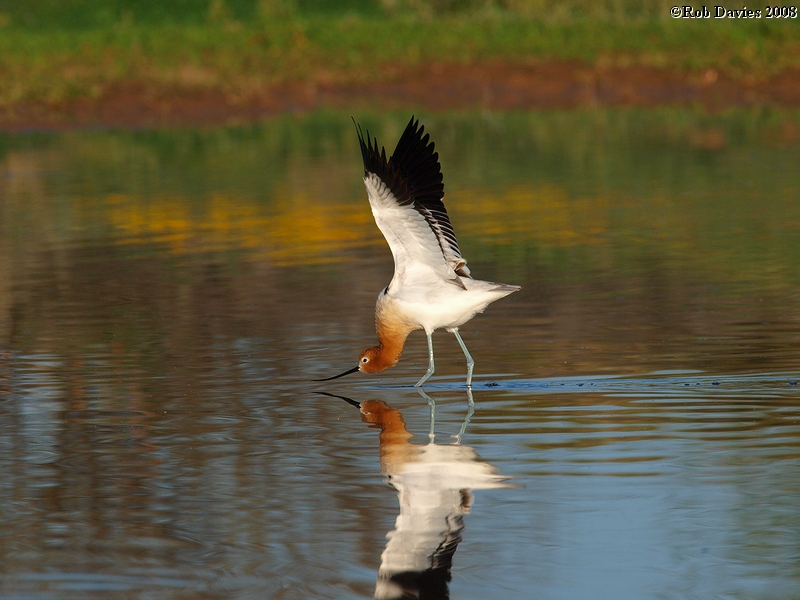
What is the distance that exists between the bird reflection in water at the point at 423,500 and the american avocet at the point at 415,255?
2.13 feet

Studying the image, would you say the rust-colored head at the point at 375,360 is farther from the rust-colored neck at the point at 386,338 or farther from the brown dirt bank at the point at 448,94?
the brown dirt bank at the point at 448,94

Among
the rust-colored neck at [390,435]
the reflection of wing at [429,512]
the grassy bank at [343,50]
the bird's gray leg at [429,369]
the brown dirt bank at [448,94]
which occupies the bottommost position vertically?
the reflection of wing at [429,512]

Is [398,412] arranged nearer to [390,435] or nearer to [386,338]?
[390,435]

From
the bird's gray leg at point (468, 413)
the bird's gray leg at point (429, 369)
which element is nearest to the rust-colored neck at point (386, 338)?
the bird's gray leg at point (429, 369)

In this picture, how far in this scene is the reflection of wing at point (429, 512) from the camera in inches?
229

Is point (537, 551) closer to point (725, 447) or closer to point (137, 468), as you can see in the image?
point (725, 447)

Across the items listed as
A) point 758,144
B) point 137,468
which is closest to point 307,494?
point 137,468

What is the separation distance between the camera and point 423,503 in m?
6.79

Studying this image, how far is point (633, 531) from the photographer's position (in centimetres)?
626

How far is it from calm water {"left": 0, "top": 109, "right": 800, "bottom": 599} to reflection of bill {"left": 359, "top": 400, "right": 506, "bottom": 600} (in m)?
0.02

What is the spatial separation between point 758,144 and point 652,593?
20649 millimetres

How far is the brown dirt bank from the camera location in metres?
33.0

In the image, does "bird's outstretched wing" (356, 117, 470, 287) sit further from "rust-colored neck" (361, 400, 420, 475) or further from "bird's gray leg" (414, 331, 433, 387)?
"rust-colored neck" (361, 400, 420, 475)

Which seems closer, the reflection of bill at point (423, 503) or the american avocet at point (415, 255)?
the reflection of bill at point (423, 503)
